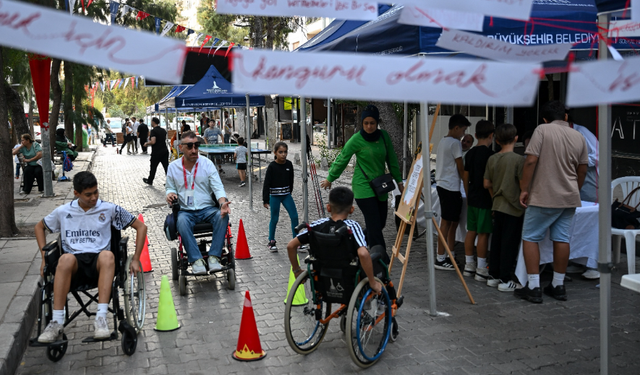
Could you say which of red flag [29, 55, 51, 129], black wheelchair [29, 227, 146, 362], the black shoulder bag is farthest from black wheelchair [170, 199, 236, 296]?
red flag [29, 55, 51, 129]

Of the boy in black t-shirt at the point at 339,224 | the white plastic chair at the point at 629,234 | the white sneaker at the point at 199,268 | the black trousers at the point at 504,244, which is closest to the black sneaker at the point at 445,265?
the black trousers at the point at 504,244

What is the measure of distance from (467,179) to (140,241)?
143 inches

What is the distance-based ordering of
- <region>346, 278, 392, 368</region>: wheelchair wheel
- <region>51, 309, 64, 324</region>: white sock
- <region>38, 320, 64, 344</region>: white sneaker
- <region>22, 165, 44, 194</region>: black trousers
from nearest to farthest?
<region>346, 278, 392, 368</region>: wheelchair wheel
<region>38, 320, 64, 344</region>: white sneaker
<region>51, 309, 64, 324</region>: white sock
<region>22, 165, 44, 194</region>: black trousers

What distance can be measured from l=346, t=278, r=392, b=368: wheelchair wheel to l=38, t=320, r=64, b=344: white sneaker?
7.23 feet

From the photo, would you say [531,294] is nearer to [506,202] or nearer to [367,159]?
[506,202]

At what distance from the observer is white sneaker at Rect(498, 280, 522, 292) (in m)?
6.19

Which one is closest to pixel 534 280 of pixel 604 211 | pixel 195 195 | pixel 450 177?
pixel 450 177

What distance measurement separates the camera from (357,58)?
2369 mm

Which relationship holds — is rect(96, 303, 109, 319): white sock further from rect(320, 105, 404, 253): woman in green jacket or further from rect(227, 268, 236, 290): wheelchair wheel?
rect(320, 105, 404, 253): woman in green jacket

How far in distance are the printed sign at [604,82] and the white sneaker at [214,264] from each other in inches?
189

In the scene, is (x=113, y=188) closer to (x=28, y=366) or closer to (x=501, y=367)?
(x=28, y=366)

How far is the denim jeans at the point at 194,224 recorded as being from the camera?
6.51 meters

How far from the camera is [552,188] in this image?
556 cm

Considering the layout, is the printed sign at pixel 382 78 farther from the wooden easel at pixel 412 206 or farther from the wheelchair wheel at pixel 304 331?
the wooden easel at pixel 412 206
